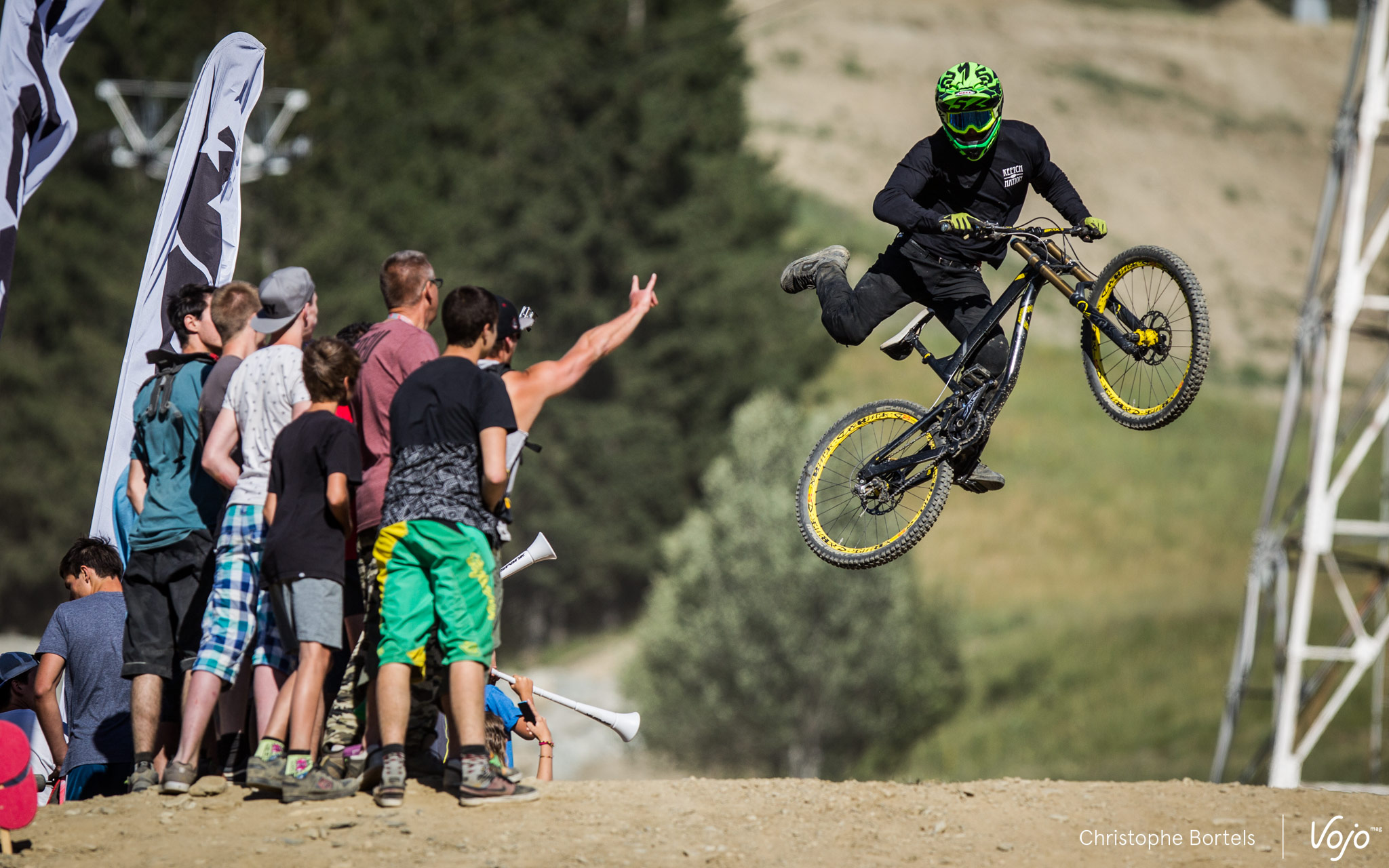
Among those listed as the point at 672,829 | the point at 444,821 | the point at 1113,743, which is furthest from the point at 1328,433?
the point at 1113,743

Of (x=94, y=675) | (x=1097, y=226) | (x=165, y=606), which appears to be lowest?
(x=94, y=675)

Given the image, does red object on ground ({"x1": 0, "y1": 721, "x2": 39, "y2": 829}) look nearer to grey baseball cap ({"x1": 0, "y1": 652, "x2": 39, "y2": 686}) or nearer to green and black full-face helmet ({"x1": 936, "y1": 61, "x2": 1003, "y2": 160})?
grey baseball cap ({"x1": 0, "y1": 652, "x2": 39, "y2": 686})

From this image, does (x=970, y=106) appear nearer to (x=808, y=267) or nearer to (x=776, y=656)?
(x=808, y=267)

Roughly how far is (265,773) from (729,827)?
245cm

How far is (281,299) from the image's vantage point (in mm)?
7496

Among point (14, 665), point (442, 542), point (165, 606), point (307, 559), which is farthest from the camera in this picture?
point (14, 665)

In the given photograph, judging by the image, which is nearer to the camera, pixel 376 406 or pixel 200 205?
pixel 376 406

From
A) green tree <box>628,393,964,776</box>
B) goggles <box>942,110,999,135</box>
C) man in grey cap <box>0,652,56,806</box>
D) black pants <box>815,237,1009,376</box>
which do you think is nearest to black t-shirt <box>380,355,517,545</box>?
black pants <box>815,237,1009,376</box>

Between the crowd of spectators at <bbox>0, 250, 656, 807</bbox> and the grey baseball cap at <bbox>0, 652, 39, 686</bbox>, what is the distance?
0.50 meters

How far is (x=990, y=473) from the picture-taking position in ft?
26.3

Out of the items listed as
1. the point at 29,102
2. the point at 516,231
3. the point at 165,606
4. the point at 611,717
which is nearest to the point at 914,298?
the point at 611,717

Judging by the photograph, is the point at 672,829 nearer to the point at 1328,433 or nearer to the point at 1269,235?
the point at 1328,433

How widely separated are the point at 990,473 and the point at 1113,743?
114ft

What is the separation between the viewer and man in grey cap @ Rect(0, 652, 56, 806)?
830cm
